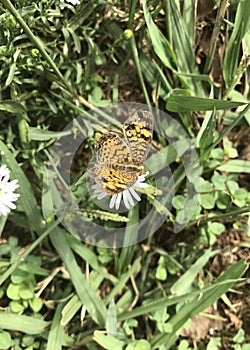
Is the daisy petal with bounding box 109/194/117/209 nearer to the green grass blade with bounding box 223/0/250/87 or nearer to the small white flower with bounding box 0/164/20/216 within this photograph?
the small white flower with bounding box 0/164/20/216

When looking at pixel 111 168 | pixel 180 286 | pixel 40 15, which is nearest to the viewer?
pixel 111 168

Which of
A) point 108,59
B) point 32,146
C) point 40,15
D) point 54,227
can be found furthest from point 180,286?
point 40,15

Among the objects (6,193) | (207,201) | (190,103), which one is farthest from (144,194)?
(6,193)

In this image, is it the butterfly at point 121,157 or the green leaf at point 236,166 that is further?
the green leaf at point 236,166

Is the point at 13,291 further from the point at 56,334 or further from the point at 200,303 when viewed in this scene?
the point at 200,303

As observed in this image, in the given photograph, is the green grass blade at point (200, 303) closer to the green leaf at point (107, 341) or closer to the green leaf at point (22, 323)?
the green leaf at point (107, 341)

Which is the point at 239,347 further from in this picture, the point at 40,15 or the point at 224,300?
the point at 40,15

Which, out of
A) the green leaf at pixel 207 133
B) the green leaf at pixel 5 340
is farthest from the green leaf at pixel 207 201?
the green leaf at pixel 5 340

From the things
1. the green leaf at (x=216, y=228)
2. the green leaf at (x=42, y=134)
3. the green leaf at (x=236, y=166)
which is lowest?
the green leaf at (x=216, y=228)
